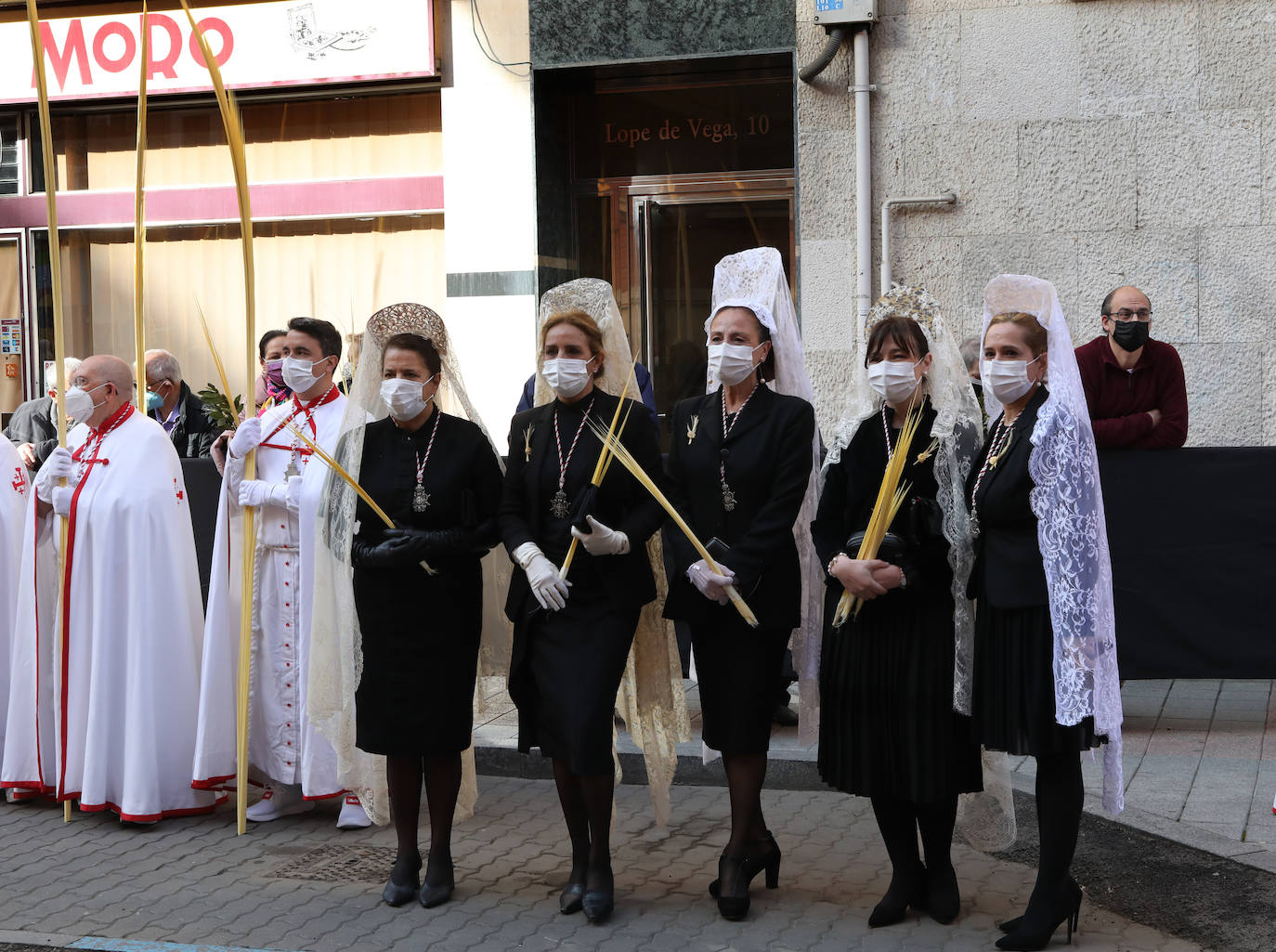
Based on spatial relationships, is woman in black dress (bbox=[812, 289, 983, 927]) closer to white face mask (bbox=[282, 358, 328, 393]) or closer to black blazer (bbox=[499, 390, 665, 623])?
black blazer (bbox=[499, 390, 665, 623])

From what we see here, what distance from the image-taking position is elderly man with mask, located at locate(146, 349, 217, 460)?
8570 mm

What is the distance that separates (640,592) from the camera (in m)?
4.90

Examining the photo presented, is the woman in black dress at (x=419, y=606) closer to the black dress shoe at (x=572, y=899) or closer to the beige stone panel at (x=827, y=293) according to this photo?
the black dress shoe at (x=572, y=899)

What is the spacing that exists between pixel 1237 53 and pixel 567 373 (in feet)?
19.0

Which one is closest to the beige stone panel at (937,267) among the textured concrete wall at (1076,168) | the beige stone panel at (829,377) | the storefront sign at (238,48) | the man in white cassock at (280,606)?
the textured concrete wall at (1076,168)

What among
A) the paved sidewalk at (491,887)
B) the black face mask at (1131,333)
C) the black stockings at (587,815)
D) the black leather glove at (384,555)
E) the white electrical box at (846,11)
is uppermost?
the white electrical box at (846,11)

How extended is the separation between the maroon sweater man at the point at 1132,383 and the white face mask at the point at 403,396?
3398mm

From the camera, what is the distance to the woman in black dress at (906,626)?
450 centimetres

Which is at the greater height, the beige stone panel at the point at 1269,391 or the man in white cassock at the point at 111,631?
the beige stone panel at the point at 1269,391

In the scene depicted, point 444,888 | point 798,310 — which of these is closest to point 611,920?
point 444,888

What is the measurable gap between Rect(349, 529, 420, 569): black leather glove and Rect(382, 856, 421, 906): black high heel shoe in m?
1.03

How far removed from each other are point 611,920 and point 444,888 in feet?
1.99

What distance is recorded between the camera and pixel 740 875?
15.7 feet

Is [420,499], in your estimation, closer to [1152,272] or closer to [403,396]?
[403,396]
